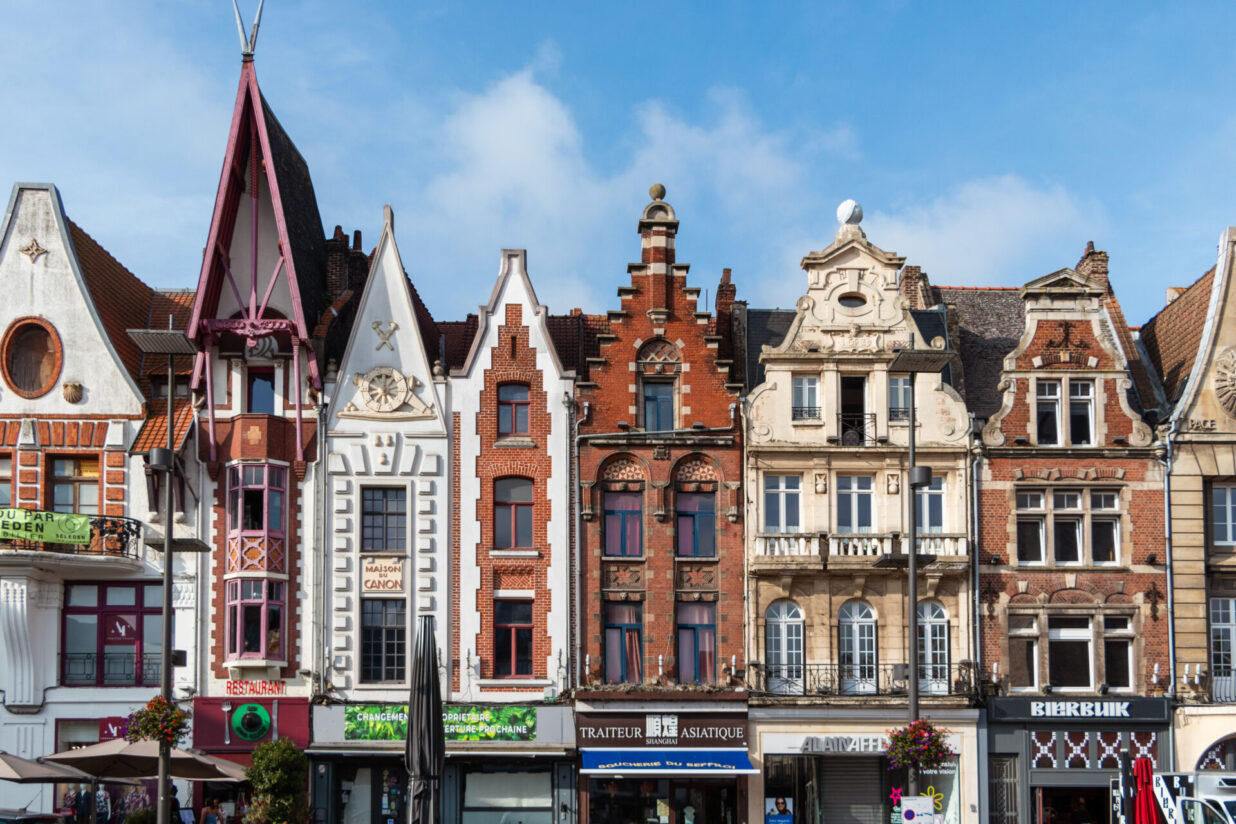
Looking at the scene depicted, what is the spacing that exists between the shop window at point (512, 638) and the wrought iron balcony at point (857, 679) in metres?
4.85

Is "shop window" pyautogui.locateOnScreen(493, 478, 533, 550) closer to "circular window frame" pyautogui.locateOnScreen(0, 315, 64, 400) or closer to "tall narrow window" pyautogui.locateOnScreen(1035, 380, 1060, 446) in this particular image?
"circular window frame" pyautogui.locateOnScreen(0, 315, 64, 400)

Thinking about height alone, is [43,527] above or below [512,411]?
below

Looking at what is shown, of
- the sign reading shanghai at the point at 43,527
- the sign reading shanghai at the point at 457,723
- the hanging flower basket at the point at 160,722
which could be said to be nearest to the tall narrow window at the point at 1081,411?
the sign reading shanghai at the point at 457,723

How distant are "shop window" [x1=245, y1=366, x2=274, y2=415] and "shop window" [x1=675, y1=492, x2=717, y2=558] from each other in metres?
9.19

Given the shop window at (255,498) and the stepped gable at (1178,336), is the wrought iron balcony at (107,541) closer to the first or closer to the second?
the shop window at (255,498)

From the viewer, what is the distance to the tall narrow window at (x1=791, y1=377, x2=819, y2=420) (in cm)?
3638

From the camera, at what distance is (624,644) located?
117ft

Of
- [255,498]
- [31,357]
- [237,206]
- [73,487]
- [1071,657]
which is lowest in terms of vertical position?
[1071,657]

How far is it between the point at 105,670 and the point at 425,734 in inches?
441

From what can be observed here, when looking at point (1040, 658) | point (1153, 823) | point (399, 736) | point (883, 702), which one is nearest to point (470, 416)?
point (399, 736)

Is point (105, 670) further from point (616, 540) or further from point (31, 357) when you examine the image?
point (616, 540)

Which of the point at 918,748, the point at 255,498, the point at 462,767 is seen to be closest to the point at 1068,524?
the point at 918,748

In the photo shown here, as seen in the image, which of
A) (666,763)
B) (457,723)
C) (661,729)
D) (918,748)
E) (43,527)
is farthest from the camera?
(661,729)

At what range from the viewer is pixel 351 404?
118 feet
